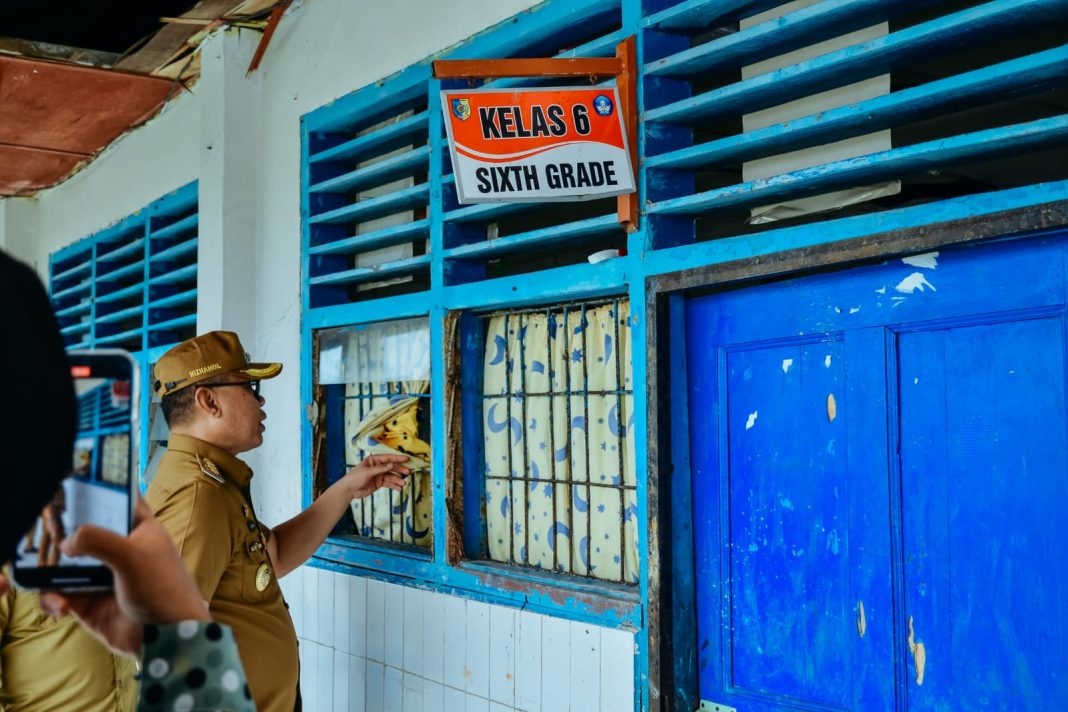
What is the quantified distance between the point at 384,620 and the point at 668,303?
194 cm

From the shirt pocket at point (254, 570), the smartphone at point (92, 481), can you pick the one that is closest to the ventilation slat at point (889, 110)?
the shirt pocket at point (254, 570)

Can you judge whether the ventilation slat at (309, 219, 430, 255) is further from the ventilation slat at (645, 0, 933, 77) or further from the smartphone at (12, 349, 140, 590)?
the smartphone at (12, 349, 140, 590)

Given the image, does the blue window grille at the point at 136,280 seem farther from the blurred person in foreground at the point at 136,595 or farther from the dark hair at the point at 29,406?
the dark hair at the point at 29,406

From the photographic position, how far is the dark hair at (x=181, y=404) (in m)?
3.36

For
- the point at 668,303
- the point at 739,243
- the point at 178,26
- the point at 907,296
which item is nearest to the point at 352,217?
the point at 178,26

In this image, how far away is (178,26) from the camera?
527cm

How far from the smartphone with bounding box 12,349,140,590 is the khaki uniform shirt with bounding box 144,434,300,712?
1914mm

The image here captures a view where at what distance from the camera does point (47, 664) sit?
310 centimetres

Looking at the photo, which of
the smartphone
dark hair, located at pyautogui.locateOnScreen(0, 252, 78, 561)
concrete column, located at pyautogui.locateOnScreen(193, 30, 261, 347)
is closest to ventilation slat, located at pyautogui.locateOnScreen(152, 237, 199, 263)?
concrete column, located at pyautogui.locateOnScreen(193, 30, 261, 347)

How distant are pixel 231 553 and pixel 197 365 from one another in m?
0.65

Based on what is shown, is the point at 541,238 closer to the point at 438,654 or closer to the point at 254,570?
the point at 254,570

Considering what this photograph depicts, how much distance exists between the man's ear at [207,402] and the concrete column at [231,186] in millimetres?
1884

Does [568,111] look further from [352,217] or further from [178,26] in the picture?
[178,26]

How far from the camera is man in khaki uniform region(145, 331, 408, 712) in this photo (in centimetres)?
295
